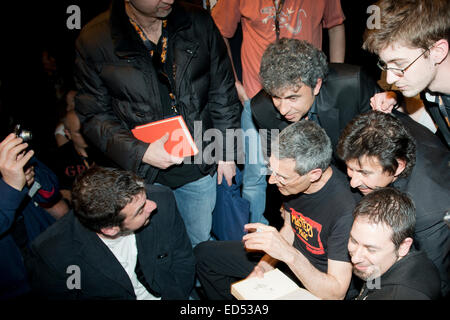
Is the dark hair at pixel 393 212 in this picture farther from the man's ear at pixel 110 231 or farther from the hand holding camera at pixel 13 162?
the hand holding camera at pixel 13 162

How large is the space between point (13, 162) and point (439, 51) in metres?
2.56

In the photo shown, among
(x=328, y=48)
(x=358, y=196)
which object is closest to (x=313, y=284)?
(x=358, y=196)

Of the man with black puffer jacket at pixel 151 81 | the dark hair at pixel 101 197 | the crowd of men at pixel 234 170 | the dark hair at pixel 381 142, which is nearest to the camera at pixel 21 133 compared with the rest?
the crowd of men at pixel 234 170

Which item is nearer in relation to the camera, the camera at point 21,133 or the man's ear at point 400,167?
the man's ear at point 400,167

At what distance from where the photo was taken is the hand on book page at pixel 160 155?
6.90 ft

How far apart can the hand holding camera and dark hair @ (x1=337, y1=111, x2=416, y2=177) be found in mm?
2058

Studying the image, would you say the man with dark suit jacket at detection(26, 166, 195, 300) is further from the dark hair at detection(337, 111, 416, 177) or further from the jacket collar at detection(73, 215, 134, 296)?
the dark hair at detection(337, 111, 416, 177)

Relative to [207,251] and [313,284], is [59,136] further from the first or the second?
[313,284]

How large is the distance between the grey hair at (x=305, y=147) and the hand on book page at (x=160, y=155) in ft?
2.25

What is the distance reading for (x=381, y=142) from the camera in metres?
1.84

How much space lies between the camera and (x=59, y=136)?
3725 mm

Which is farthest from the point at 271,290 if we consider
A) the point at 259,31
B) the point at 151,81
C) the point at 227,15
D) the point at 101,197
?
the point at 227,15

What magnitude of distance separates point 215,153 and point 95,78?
0.99 m
